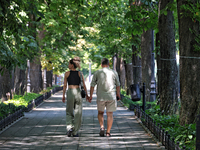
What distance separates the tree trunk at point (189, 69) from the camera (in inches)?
351

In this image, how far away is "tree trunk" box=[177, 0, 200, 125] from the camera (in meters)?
8.92

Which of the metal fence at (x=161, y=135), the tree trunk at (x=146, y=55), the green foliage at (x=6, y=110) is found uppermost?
the tree trunk at (x=146, y=55)

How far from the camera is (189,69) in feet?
29.5

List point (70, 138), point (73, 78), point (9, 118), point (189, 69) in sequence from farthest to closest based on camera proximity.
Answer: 1. point (9, 118)
2. point (73, 78)
3. point (70, 138)
4. point (189, 69)

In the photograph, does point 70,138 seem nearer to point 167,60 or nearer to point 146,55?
point 167,60

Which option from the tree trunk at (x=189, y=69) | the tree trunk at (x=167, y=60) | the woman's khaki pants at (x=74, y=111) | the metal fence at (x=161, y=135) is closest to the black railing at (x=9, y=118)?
the woman's khaki pants at (x=74, y=111)

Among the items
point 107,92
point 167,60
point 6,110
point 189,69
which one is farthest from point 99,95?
point 6,110

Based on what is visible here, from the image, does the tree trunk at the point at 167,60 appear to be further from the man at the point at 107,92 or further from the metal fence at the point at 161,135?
the man at the point at 107,92

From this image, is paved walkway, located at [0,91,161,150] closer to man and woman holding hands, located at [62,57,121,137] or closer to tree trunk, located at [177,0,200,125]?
man and woman holding hands, located at [62,57,121,137]

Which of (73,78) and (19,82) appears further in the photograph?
(19,82)

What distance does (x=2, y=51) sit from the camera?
33.5 ft

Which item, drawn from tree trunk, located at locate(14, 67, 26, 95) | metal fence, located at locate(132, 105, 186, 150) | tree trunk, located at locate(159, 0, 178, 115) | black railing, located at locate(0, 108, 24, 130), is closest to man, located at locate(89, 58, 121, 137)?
metal fence, located at locate(132, 105, 186, 150)

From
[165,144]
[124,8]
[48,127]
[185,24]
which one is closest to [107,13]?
[124,8]

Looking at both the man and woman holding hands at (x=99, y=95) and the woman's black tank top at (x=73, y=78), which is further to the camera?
the woman's black tank top at (x=73, y=78)
